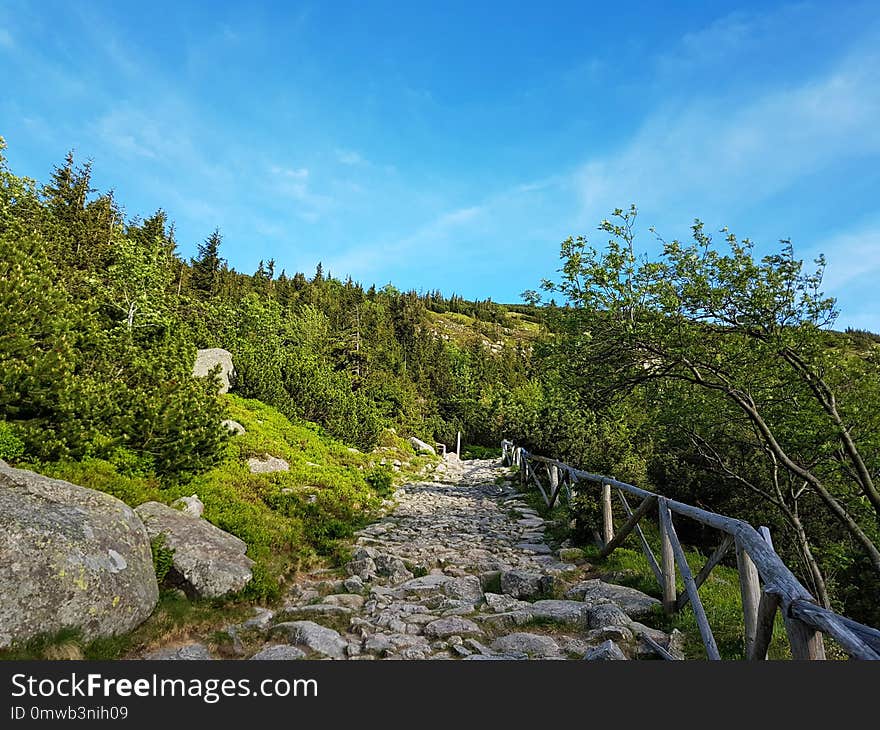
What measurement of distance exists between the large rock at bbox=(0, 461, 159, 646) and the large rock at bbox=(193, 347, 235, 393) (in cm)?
1797

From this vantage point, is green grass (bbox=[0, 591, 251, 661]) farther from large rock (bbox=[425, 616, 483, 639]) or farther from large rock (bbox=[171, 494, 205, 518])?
large rock (bbox=[171, 494, 205, 518])

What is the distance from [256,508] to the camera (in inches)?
374

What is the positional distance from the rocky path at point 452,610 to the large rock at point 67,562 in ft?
2.39

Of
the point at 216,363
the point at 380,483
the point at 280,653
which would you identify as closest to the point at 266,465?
the point at 380,483

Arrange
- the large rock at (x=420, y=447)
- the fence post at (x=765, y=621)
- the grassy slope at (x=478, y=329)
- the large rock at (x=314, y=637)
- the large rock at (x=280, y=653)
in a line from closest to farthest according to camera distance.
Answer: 1. the fence post at (x=765, y=621)
2. the large rock at (x=280, y=653)
3. the large rock at (x=314, y=637)
4. the large rock at (x=420, y=447)
5. the grassy slope at (x=478, y=329)

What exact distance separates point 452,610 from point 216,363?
782 inches

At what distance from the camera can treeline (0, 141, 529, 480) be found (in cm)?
779

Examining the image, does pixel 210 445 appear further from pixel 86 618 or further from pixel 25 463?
pixel 86 618

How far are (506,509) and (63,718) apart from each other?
39.8ft

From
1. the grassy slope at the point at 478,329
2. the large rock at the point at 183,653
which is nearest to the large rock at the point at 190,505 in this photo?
the large rock at the point at 183,653

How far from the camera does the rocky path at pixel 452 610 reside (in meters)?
4.65

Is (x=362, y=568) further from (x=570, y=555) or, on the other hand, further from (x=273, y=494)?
(x=273, y=494)

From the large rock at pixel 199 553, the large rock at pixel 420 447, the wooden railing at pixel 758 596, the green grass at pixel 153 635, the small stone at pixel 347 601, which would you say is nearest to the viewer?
the wooden railing at pixel 758 596

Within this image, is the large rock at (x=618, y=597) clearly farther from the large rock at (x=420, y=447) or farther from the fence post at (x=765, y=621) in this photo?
the large rock at (x=420, y=447)
